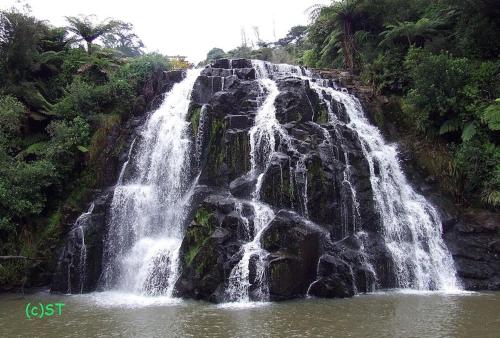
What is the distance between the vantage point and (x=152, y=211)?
16.2 metres

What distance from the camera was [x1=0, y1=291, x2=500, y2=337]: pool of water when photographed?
28.4 feet

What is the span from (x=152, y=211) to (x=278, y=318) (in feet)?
25.9

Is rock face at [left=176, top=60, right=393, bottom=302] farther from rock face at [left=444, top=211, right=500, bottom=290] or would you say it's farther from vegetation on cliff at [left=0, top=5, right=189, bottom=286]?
vegetation on cliff at [left=0, top=5, right=189, bottom=286]

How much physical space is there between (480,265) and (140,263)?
11.3 meters

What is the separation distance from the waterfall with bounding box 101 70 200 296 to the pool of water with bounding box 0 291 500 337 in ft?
4.69

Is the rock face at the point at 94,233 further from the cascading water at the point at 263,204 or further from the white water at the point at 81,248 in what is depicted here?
the cascading water at the point at 263,204

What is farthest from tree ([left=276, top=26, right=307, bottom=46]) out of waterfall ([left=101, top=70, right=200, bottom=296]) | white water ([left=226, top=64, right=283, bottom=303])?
waterfall ([left=101, top=70, right=200, bottom=296])

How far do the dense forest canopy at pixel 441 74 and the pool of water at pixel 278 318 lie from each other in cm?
556

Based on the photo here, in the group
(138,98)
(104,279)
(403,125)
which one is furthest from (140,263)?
(403,125)

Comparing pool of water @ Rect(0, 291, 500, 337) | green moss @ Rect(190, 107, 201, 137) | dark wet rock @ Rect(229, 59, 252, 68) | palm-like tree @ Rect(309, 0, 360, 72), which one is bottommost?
pool of water @ Rect(0, 291, 500, 337)

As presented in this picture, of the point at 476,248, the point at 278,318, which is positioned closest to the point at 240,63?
the point at 476,248

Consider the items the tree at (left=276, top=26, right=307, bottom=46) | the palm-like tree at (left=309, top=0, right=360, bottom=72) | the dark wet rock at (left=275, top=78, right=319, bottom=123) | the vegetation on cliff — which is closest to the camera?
the vegetation on cliff

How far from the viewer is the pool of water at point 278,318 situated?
866 cm

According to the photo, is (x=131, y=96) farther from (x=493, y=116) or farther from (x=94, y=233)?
(x=493, y=116)
